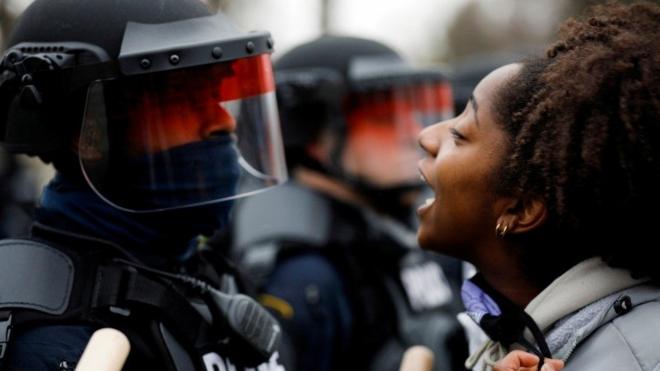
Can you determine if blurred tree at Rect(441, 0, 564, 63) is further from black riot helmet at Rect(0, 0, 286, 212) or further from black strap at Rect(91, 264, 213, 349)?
black strap at Rect(91, 264, 213, 349)

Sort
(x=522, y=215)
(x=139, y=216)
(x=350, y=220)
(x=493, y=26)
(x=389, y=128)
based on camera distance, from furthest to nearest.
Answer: (x=493, y=26) < (x=389, y=128) < (x=350, y=220) < (x=139, y=216) < (x=522, y=215)

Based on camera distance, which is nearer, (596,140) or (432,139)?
(596,140)

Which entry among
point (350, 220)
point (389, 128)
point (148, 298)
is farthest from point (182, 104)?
point (389, 128)

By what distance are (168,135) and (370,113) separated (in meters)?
2.16

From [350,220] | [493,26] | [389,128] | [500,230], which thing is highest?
[500,230]

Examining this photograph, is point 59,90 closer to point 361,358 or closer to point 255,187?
point 255,187

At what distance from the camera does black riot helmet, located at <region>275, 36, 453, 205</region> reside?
396cm

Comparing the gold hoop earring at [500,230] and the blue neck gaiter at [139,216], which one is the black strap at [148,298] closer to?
the blue neck gaiter at [139,216]

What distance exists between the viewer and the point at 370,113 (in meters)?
4.11

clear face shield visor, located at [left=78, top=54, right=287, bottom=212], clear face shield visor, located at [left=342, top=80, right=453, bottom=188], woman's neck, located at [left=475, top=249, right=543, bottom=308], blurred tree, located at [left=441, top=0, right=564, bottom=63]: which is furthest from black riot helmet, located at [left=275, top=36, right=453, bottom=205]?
blurred tree, located at [left=441, top=0, right=564, bottom=63]

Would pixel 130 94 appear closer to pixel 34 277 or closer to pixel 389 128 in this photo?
pixel 34 277

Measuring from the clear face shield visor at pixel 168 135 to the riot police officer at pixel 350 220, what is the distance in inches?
48.5

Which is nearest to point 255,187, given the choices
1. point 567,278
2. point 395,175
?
point 567,278

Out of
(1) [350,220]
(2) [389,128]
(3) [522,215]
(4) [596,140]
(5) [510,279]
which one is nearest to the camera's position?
(4) [596,140]
